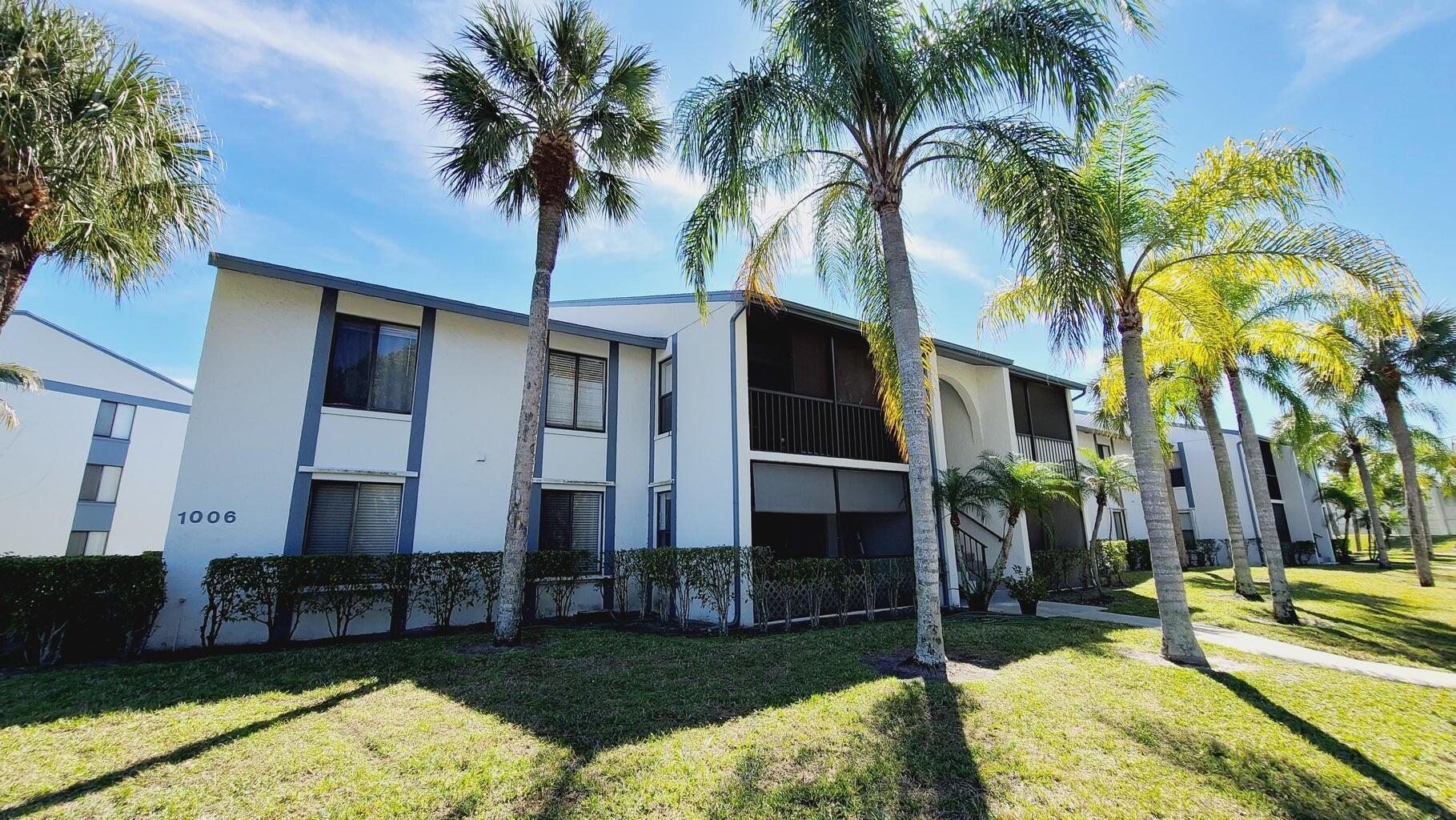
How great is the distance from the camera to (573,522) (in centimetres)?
1206

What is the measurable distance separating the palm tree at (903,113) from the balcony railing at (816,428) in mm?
3278

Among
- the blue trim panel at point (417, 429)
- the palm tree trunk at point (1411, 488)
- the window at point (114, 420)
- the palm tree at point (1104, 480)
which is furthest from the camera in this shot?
the window at point (114, 420)

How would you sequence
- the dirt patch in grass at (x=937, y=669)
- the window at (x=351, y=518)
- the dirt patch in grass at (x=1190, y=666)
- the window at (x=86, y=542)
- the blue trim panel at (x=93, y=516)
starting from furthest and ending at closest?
the blue trim panel at (x=93, y=516) < the window at (x=86, y=542) < the window at (x=351, y=518) < the dirt patch in grass at (x=1190, y=666) < the dirt patch in grass at (x=937, y=669)

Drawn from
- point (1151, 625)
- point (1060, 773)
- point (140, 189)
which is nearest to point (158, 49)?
point (140, 189)

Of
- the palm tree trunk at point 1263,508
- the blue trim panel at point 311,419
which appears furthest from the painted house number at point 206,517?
the palm tree trunk at point 1263,508

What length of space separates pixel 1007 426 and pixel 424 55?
1454cm

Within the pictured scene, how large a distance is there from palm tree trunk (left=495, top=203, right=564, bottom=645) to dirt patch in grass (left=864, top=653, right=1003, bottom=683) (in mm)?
5089

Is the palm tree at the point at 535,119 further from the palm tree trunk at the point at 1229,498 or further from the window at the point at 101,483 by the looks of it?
the window at the point at 101,483

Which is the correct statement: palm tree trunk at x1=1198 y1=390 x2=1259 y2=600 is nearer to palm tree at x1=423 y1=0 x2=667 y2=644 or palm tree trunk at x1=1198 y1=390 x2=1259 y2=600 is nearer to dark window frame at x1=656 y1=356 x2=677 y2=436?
dark window frame at x1=656 y1=356 x2=677 y2=436

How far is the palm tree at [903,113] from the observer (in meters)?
6.96

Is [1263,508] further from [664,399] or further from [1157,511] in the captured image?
[664,399]

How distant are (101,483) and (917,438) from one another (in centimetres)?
2957

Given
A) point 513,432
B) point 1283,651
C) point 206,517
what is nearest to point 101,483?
point 206,517

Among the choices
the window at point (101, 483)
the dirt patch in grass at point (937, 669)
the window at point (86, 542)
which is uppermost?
the window at point (101, 483)
